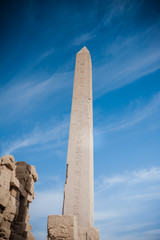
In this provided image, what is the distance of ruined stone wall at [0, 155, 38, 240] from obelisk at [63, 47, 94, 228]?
3.96 ft

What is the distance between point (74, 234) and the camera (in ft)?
15.8

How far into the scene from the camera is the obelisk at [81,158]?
674 cm

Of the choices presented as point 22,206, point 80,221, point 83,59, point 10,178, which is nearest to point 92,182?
point 80,221

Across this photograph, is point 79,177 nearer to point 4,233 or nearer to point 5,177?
point 5,177

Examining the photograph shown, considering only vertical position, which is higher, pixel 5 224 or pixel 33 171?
pixel 33 171

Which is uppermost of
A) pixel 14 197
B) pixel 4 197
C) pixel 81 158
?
pixel 81 158

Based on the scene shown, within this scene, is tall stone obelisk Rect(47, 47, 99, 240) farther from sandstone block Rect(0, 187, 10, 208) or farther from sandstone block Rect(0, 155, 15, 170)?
sandstone block Rect(0, 155, 15, 170)

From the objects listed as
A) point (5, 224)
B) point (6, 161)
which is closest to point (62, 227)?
point (5, 224)

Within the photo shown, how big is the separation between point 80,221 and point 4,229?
2715 mm

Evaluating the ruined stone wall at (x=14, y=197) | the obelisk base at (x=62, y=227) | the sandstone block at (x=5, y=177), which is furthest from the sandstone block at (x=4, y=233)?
the obelisk base at (x=62, y=227)

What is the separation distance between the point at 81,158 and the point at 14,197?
281 centimetres

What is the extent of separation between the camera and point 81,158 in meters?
7.48

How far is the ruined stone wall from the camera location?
181 inches

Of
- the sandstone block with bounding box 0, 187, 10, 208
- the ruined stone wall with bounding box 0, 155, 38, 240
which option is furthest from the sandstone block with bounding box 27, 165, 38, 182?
the sandstone block with bounding box 0, 187, 10, 208
